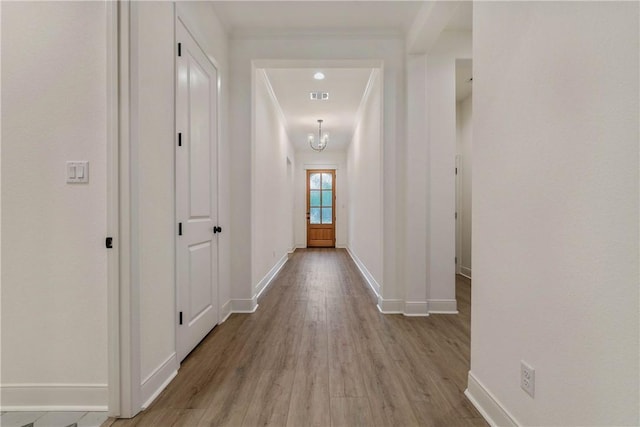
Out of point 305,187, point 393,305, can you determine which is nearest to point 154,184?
point 393,305

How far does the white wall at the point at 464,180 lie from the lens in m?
4.82

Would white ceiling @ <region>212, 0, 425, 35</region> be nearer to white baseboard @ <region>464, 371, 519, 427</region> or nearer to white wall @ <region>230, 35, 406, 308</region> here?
white wall @ <region>230, 35, 406, 308</region>

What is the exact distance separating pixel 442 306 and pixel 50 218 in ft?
10.5

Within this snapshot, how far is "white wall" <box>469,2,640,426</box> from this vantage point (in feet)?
2.80

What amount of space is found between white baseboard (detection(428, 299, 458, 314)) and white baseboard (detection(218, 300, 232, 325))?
2060mm

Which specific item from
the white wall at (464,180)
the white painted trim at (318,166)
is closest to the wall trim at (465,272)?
the white wall at (464,180)

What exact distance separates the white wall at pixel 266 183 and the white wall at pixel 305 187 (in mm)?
2535

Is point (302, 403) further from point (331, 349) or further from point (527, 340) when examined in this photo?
point (527, 340)

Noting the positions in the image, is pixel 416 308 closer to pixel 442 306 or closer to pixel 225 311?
pixel 442 306

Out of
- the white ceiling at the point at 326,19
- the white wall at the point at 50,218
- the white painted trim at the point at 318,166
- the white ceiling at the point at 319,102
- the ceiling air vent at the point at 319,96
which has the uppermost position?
the white ceiling at the point at 326,19

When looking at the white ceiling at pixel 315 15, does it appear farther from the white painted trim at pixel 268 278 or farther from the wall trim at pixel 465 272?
the wall trim at pixel 465 272

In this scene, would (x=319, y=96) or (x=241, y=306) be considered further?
(x=319, y=96)

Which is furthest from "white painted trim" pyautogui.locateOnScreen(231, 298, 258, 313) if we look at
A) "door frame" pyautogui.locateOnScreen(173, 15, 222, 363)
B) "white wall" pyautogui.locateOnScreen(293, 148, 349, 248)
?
"white wall" pyautogui.locateOnScreen(293, 148, 349, 248)

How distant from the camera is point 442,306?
121 inches
